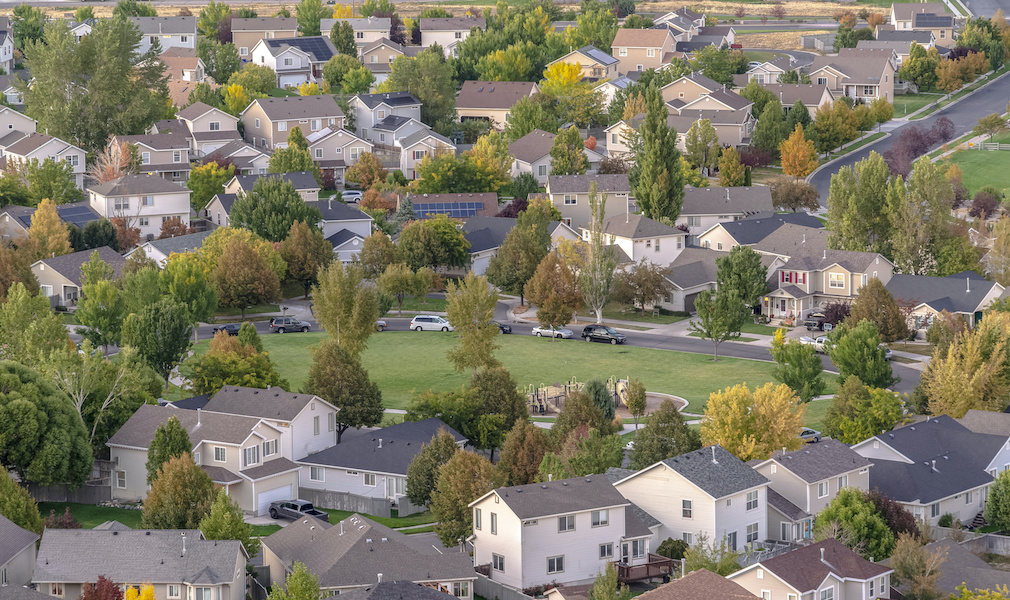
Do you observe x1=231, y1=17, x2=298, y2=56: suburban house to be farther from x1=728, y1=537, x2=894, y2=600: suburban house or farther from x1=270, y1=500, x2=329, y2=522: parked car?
x1=728, y1=537, x2=894, y2=600: suburban house

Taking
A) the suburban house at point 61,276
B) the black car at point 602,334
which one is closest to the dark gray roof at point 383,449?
the black car at point 602,334

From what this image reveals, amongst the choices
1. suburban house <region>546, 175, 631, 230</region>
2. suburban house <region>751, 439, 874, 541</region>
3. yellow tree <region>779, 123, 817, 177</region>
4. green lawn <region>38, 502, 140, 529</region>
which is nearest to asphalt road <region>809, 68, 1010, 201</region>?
yellow tree <region>779, 123, 817, 177</region>

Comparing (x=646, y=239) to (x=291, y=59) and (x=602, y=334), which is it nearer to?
(x=602, y=334)

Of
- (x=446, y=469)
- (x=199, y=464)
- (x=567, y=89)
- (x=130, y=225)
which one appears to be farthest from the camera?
(x=567, y=89)

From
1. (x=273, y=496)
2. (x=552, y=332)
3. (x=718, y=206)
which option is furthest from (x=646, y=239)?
(x=273, y=496)

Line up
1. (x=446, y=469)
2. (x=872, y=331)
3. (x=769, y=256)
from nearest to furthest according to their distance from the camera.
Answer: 1. (x=446, y=469)
2. (x=872, y=331)
3. (x=769, y=256)

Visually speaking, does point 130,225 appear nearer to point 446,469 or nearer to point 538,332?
point 538,332

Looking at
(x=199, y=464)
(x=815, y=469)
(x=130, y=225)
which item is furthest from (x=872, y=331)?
(x=130, y=225)
